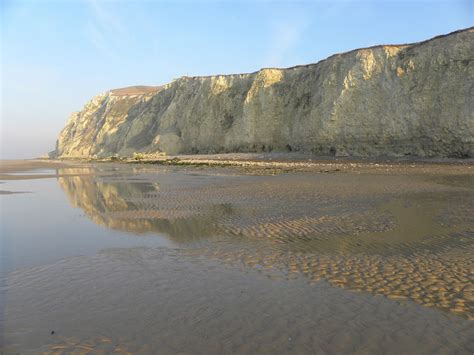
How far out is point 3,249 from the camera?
825 centimetres

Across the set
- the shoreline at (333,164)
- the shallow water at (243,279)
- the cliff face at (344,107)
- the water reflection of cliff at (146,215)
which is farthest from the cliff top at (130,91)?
the shallow water at (243,279)

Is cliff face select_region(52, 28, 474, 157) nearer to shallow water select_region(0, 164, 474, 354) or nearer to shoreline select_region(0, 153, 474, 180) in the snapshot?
shoreline select_region(0, 153, 474, 180)

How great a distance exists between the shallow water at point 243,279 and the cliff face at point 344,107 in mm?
22521

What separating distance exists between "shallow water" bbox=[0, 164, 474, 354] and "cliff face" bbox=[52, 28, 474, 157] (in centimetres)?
2252

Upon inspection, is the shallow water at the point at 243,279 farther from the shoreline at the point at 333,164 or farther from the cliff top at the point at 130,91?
the cliff top at the point at 130,91

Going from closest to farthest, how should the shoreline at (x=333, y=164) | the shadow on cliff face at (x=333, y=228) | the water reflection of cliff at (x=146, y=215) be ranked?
the shadow on cliff face at (x=333, y=228) < the water reflection of cliff at (x=146, y=215) < the shoreline at (x=333, y=164)

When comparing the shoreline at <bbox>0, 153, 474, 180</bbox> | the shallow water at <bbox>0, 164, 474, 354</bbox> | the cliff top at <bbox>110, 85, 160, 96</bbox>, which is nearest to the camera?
the shallow water at <bbox>0, 164, 474, 354</bbox>

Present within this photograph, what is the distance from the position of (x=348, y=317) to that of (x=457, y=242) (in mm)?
4773

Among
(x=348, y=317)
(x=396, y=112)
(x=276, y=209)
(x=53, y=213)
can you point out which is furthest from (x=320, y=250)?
(x=396, y=112)

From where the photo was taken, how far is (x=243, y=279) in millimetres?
6156

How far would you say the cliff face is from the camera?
104 ft

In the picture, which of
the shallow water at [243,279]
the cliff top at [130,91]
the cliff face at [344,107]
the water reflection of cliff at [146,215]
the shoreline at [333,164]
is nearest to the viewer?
the shallow water at [243,279]

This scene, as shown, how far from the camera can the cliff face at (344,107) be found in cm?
3180

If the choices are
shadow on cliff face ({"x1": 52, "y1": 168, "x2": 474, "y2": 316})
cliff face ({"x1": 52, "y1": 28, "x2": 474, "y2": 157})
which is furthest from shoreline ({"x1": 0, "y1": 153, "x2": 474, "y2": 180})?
shadow on cliff face ({"x1": 52, "y1": 168, "x2": 474, "y2": 316})
